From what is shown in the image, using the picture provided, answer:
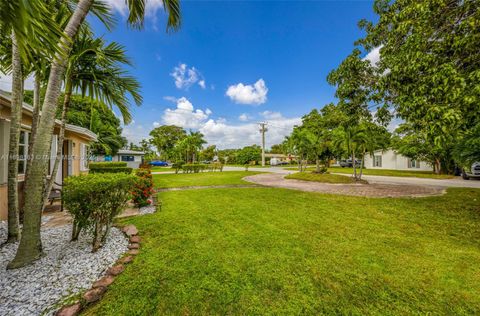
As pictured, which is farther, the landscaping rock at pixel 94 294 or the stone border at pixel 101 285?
the landscaping rock at pixel 94 294

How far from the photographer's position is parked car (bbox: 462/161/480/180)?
1342 cm

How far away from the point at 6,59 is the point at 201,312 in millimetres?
5054

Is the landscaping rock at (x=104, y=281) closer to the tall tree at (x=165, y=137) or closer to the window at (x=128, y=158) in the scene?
the window at (x=128, y=158)

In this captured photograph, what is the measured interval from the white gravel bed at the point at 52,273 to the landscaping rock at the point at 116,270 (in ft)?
0.42

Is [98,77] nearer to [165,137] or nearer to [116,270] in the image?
[116,270]

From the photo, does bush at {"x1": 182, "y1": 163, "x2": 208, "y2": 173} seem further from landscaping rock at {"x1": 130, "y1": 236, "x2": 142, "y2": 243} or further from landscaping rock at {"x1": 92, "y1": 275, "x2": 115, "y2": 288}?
landscaping rock at {"x1": 92, "y1": 275, "x2": 115, "y2": 288}

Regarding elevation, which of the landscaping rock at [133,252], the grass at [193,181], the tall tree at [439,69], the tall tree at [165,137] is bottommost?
the landscaping rock at [133,252]

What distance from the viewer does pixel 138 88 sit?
393 centimetres

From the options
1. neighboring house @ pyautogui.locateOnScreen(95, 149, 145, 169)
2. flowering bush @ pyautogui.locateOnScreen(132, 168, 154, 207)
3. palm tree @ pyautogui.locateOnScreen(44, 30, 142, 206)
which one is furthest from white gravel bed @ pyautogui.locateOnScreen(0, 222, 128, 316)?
neighboring house @ pyautogui.locateOnScreen(95, 149, 145, 169)

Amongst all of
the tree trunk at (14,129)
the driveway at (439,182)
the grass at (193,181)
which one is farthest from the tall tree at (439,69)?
the driveway at (439,182)

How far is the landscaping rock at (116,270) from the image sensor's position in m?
2.39

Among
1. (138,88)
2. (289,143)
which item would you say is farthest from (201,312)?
(289,143)

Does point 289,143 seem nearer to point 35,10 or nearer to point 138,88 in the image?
point 138,88

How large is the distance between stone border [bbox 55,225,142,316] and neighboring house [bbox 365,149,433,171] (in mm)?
29844
